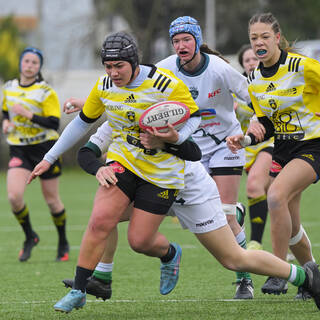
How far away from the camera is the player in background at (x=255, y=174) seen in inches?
369

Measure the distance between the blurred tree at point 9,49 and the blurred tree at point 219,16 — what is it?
15.5 ft

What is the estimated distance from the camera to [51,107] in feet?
33.1

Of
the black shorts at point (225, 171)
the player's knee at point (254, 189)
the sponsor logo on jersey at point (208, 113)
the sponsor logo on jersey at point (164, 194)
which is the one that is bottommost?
the player's knee at point (254, 189)

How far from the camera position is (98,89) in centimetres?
602

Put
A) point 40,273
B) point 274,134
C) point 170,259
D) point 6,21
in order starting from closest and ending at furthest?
point 170,259 < point 274,134 < point 40,273 < point 6,21

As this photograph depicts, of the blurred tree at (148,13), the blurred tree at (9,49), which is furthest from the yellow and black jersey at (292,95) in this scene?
the blurred tree at (148,13)

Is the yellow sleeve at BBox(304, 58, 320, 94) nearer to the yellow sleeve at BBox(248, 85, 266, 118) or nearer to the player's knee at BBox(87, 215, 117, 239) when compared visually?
the yellow sleeve at BBox(248, 85, 266, 118)

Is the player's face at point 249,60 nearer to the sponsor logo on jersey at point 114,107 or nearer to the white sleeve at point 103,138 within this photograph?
the white sleeve at point 103,138

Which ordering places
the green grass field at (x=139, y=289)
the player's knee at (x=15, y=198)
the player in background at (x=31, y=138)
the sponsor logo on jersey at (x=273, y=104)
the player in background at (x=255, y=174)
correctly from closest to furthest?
the green grass field at (x=139, y=289) < the sponsor logo on jersey at (x=273, y=104) < the player in background at (x=255, y=174) < the player's knee at (x=15, y=198) < the player in background at (x=31, y=138)

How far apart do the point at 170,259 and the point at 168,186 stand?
82 centimetres

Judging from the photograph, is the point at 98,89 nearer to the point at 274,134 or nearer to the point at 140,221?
the point at 140,221

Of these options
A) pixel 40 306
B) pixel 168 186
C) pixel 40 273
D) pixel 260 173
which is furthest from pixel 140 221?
pixel 260 173

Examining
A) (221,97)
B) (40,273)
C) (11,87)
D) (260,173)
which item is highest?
(221,97)

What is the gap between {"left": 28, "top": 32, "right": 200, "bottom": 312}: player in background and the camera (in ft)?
19.1
